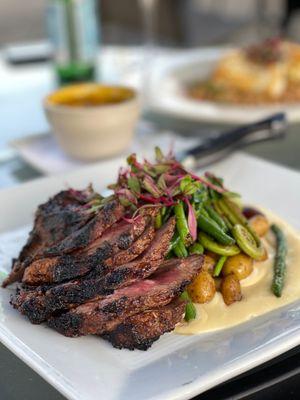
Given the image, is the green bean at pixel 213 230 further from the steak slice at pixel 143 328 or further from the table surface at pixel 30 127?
the table surface at pixel 30 127

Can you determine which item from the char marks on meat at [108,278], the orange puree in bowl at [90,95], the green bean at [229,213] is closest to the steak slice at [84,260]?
the char marks on meat at [108,278]

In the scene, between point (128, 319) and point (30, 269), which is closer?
point (128, 319)

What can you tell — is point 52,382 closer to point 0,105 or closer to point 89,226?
point 89,226

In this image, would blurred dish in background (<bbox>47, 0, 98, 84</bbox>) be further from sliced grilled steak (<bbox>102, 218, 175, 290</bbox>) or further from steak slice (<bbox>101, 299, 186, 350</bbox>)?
steak slice (<bbox>101, 299, 186, 350</bbox>)

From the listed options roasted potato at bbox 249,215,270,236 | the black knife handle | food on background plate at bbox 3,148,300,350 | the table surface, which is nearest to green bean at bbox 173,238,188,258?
food on background plate at bbox 3,148,300,350

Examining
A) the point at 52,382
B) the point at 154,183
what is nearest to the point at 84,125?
the point at 154,183
